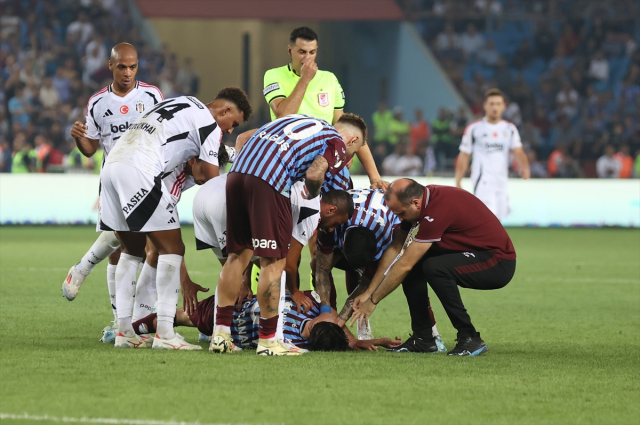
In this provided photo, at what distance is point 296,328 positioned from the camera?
254 inches

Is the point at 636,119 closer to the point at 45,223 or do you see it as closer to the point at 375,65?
the point at 375,65

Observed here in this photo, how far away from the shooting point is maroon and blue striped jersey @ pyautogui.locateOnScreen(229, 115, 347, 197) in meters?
5.96

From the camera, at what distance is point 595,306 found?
899cm

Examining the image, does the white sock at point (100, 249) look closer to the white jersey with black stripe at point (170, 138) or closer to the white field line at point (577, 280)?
the white jersey with black stripe at point (170, 138)

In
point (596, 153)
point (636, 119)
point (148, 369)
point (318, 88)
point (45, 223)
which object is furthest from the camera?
point (636, 119)

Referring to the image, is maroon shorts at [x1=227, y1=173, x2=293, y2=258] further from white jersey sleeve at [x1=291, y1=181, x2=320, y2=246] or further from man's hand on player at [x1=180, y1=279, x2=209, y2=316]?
man's hand on player at [x1=180, y1=279, x2=209, y2=316]

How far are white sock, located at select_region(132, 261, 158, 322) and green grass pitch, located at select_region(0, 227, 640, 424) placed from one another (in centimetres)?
39

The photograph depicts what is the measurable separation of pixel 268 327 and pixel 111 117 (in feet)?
7.85

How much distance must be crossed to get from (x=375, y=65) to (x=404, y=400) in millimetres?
22651

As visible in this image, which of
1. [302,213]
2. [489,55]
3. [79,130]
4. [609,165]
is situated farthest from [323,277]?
[489,55]

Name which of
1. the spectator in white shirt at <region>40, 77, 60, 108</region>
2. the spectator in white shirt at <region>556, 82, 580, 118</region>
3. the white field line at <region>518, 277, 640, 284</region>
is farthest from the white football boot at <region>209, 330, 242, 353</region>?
the spectator in white shirt at <region>556, 82, 580, 118</region>

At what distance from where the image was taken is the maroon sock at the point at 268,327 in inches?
238

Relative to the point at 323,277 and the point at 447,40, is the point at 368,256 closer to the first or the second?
the point at 323,277

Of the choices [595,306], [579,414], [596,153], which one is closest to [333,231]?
[579,414]
